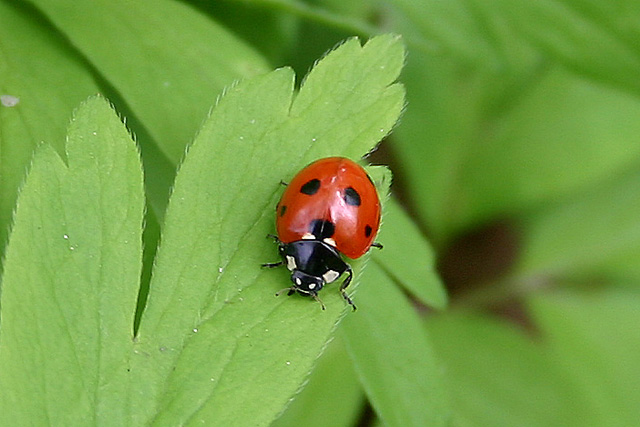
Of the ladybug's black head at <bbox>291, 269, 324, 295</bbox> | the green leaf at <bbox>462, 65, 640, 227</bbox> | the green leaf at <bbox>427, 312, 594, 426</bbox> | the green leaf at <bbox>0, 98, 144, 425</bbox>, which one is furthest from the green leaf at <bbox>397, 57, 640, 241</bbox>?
the green leaf at <bbox>0, 98, 144, 425</bbox>

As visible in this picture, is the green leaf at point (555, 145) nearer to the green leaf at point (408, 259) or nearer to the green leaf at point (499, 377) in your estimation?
the green leaf at point (499, 377)

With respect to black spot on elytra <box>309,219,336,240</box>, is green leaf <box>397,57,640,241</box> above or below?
above

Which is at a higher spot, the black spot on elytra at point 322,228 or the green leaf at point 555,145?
the green leaf at point 555,145

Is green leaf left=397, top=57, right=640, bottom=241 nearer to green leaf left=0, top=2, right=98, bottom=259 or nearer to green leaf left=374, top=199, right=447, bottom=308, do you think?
green leaf left=374, top=199, right=447, bottom=308

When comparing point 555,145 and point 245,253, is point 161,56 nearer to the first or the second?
point 245,253

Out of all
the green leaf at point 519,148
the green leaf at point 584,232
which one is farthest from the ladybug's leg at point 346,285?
the green leaf at point 584,232

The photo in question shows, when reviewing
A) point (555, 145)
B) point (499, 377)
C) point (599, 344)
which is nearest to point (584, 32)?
point (555, 145)
